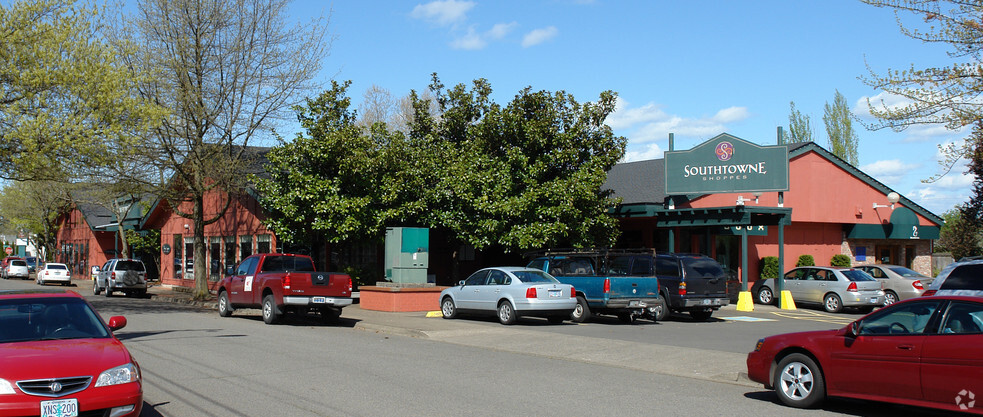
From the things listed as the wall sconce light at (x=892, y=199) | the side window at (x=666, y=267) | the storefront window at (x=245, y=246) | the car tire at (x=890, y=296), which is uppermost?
the wall sconce light at (x=892, y=199)

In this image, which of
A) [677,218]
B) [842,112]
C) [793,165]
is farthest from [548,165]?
[842,112]

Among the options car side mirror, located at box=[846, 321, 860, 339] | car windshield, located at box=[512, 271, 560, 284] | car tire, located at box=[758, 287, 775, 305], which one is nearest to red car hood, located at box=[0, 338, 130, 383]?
car side mirror, located at box=[846, 321, 860, 339]

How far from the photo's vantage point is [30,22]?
20609 mm

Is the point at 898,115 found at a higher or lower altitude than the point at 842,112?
lower

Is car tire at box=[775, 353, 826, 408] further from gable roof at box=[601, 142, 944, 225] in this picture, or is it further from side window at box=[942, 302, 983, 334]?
gable roof at box=[601, 142, 944, 225]

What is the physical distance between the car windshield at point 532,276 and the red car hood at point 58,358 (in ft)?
40.5

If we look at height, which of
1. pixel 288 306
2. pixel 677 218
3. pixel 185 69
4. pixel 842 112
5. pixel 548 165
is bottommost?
pixel 288 306

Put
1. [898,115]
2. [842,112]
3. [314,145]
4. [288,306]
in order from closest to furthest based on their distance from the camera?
[898,115] < [288,306] < [314,145] < [842,112]

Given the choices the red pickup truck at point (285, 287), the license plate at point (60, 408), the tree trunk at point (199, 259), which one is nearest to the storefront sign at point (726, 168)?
the red pickup truck at point (285, 287)

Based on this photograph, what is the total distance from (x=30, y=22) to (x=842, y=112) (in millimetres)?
47403

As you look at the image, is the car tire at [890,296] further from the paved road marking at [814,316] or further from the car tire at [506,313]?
the car tire at [506,313]

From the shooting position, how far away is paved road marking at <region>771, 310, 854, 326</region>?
21.3m

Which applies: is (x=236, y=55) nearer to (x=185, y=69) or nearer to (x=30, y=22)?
(x=185, y=69)

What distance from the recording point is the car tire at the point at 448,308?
2114cm
